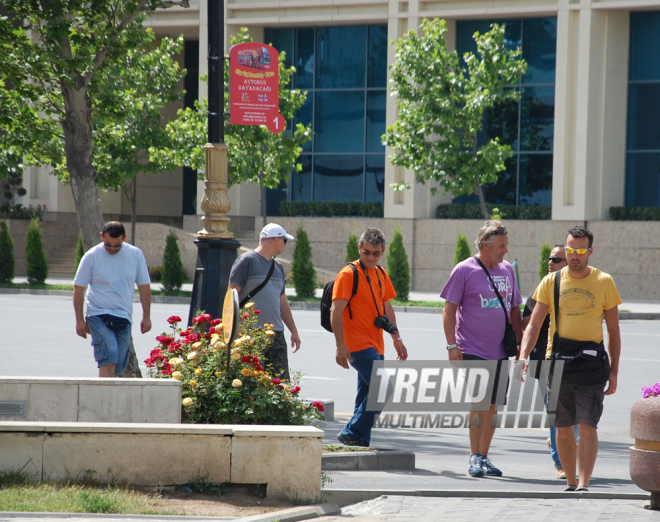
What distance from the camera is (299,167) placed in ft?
101

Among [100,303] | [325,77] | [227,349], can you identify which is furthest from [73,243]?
[227,349]

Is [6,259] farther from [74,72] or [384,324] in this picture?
[384,324]

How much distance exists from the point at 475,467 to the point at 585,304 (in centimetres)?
165

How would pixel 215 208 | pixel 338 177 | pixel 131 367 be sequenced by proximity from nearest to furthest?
pixel 215 208 → pixel 131 367 → pixel 338 177

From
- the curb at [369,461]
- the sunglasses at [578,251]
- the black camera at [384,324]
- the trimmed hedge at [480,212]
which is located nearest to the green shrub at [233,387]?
the curb at [369,461]

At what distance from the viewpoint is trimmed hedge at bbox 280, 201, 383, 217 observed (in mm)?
34344

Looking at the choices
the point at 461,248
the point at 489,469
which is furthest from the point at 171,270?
the point at 489,469

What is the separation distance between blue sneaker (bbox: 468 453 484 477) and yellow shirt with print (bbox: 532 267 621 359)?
54.5 inches

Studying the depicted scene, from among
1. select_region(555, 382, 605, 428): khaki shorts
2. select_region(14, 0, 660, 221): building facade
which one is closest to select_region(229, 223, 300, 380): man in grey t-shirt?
select_region(555, 382, 605, 428): khaki shorts

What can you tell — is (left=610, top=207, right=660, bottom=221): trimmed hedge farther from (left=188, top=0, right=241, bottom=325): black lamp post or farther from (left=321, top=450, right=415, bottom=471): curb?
(left=321, top=450, right=415, bottom=471): curb

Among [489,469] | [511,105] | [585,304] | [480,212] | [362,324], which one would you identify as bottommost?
[489,469]

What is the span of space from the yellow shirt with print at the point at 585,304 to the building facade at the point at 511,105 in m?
23.8

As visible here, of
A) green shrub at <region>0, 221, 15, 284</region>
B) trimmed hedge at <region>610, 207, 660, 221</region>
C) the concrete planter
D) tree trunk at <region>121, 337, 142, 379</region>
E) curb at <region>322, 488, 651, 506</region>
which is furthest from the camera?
green shrub at <region>0, 221, 15, 284</region>

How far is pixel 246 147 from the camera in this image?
1180 inches
